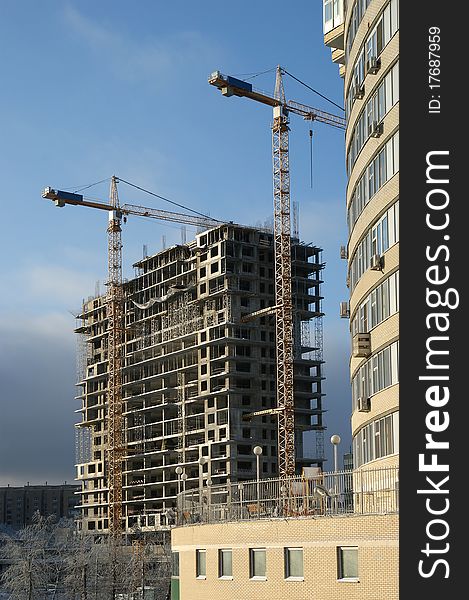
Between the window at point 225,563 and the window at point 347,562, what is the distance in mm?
7156

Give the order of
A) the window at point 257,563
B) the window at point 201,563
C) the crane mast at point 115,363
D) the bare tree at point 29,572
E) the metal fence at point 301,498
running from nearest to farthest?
the metal fence at point 301,498, the window at point 257,563, the window at point 201,563, the bare tree at point 29,572, the crane mast at point 115,363

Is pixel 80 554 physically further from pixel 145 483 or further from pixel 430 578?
pixel 430 578

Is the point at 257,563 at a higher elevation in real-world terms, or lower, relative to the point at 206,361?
lower

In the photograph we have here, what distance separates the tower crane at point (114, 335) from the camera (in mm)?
154625

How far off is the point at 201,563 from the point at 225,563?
2.14 meters

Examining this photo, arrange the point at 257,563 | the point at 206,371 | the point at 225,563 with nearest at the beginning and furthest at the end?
the point at 257,563 < the point at 225,563 < the point at 206,371

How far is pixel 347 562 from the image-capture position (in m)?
35.3

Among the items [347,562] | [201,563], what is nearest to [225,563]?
[201,563]

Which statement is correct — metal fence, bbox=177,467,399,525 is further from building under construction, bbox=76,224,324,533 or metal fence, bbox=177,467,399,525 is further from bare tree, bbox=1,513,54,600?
building under construction, bbox=76,224,324,533

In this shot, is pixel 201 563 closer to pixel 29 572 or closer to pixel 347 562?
pixel 347 562

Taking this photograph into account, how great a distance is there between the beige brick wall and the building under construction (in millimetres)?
92695

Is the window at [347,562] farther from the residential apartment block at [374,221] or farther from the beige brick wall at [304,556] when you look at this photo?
the residential apartment block at [374,221]

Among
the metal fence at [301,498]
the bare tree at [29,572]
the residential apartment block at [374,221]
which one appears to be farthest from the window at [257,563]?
the bare tree at [29,572]

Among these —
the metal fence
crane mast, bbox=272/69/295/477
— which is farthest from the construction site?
the metal fence
